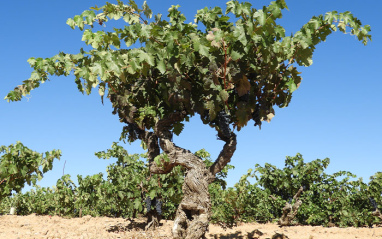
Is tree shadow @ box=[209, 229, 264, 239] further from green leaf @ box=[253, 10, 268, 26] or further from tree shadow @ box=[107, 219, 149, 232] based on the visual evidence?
green leaf @ box=[253, 10, 268, 26]

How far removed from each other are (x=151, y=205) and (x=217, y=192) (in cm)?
532

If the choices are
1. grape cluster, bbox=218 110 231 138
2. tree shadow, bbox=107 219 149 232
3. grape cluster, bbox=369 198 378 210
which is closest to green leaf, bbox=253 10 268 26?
grape cluster, bbox=218 110 231 138

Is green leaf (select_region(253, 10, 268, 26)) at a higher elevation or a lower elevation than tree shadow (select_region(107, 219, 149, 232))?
higher

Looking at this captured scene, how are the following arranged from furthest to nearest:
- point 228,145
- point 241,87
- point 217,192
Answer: point 217,192
point 228,145
point 241,87

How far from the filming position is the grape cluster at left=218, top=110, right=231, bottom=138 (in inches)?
284

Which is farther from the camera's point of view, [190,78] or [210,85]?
[190,78]

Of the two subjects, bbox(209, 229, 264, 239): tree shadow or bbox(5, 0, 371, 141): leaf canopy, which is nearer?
bbox(5, 0, 371, 141): leaf canopy

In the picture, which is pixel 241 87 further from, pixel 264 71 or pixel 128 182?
pixel 128 182

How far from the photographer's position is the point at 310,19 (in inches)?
256

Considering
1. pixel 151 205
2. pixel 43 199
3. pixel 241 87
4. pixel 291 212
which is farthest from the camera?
pixel 43 199

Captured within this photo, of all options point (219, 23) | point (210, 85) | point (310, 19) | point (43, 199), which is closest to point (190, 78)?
point (210, 85)

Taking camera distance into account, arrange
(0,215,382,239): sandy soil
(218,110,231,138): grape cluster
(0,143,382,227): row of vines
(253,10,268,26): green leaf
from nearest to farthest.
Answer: (253,10,268,26): green leaf < (218,110,231,138): grape cluster < (0,215,382,239): sandy soil < (0,143,382,227): row of vines

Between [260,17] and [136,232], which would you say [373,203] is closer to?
[136,232]

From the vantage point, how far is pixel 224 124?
7.24 meters
